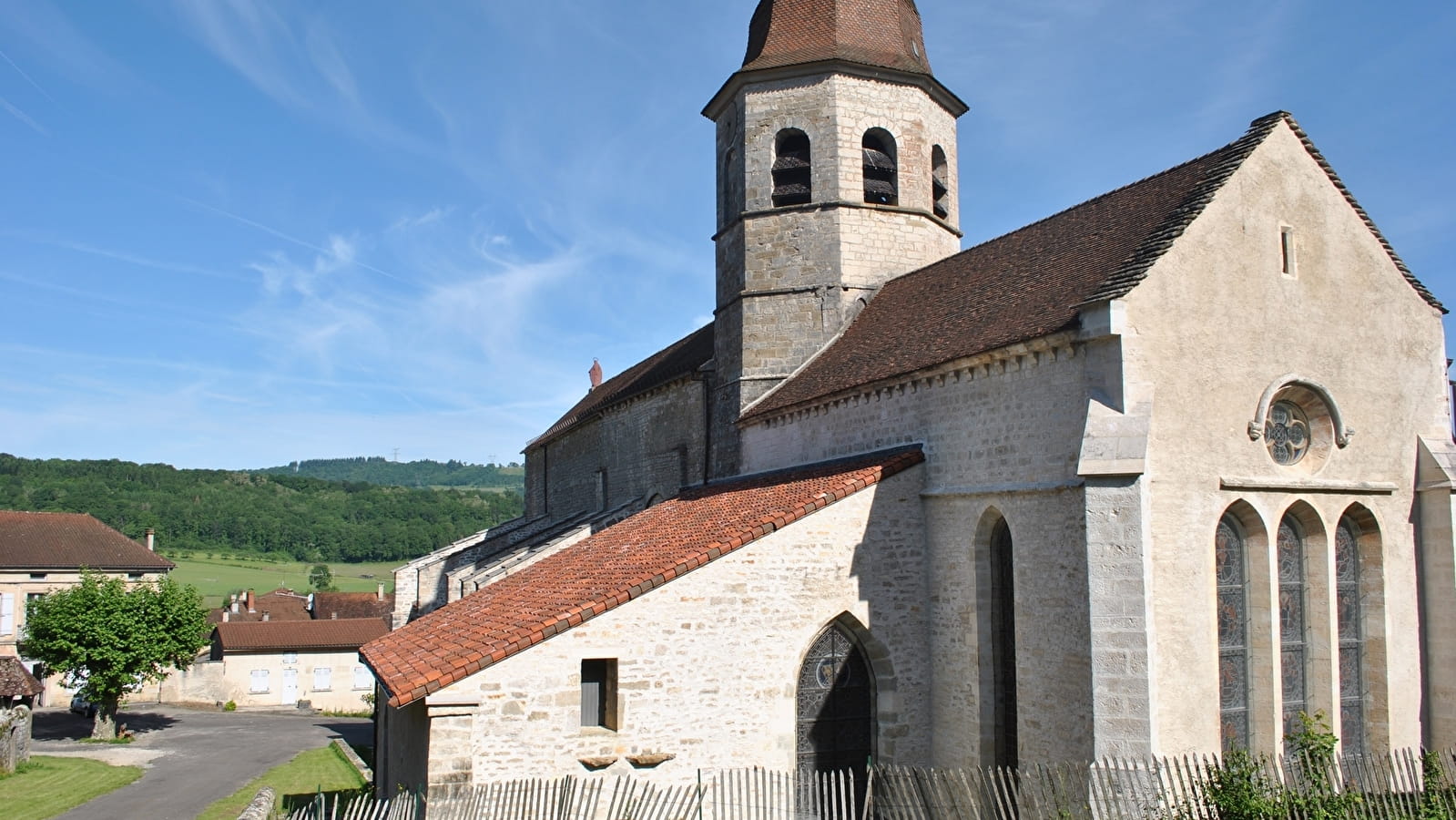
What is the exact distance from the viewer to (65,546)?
42.9 meters

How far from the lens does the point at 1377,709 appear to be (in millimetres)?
11219

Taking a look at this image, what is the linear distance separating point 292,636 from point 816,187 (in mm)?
35745

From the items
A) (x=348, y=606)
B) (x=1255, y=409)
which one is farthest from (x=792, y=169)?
(x=348, y=606)

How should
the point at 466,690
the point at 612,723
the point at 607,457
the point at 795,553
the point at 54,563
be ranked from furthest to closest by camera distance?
the point at 54,563
the point at 607,457
the point at 795,553
the point at 612,723
the point at 466,690

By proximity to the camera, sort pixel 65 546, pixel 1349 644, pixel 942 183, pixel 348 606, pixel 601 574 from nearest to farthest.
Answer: pixel 1349 644
pixel 601 574
pixel 942 183
pixel 65 546
pixel 348 606

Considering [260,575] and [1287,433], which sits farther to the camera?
[260,575]

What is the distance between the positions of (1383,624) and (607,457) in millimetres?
17716

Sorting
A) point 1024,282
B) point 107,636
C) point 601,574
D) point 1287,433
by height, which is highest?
point 1024,282

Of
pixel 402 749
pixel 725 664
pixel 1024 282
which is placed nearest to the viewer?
pixel 725 664

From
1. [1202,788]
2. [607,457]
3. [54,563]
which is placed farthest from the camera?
[54,563]

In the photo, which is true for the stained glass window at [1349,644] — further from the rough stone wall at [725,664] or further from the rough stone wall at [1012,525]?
the rough stone wall at [725,664]

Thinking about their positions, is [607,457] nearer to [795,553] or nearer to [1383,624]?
[795,553]

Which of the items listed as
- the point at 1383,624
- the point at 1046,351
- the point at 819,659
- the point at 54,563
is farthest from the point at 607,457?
the point at 54,563

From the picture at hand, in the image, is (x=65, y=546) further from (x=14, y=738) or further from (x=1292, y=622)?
(x=1292, y=622)
